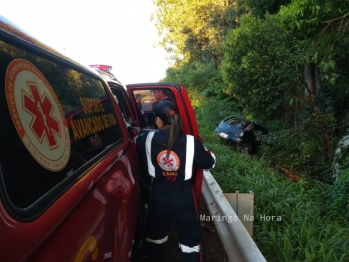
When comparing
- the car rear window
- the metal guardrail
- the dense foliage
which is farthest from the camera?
the dense foliage

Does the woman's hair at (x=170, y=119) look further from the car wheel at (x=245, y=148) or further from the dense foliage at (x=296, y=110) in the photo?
the car wheel at (x=245, y=148)

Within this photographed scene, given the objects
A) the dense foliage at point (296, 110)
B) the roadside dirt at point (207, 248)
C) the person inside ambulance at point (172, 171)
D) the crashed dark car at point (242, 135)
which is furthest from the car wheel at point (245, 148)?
the person inside ambulance at point (172, 171)

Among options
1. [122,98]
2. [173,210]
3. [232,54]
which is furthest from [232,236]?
[232,54]

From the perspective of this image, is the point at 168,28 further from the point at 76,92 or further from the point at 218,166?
the point at 76,92

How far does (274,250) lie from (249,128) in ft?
30.5

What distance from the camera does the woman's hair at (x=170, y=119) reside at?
2.39m

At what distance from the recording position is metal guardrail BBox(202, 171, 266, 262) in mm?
1949

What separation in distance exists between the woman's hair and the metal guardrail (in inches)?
30.7

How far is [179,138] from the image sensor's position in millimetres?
2439

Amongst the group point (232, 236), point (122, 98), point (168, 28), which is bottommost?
point (232, 236)

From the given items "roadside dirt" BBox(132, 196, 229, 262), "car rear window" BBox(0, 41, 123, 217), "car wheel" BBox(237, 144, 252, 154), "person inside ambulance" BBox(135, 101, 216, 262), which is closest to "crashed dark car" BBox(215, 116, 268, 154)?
"car wheel" BBox(237, 144, 252, 154)

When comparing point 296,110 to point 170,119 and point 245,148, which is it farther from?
point 170,119

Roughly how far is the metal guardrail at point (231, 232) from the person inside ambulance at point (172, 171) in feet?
0.84

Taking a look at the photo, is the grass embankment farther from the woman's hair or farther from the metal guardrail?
the woman's hair
